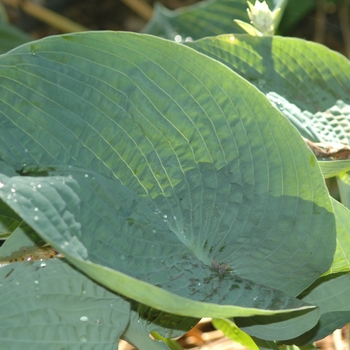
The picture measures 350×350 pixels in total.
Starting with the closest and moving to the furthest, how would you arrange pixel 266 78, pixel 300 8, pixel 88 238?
pixel 88 238
pixel 266 78
pixel 300 8

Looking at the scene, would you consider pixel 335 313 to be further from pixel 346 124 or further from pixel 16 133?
pixel 16 133

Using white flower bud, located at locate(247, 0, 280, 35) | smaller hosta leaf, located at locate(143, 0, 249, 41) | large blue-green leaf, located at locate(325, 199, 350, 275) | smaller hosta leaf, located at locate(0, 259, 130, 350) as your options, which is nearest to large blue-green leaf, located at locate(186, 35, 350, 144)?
white flower bud, located at locate(247, 0, 280, 35)

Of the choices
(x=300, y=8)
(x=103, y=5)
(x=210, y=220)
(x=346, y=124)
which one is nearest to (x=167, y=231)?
(x=210, y=220)

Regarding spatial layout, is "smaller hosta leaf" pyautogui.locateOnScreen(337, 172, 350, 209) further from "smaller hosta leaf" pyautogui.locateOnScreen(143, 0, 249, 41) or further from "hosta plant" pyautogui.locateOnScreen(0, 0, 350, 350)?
"smaller hosta leaf" pyautogui.locateOnScreen(143, 0, 249, 41)

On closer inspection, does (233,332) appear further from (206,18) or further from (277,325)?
(206,18)

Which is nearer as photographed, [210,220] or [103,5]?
[210,220]

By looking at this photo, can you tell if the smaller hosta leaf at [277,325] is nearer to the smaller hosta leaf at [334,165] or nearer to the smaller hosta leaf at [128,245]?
the smaller hosta leaf at [128,245]
